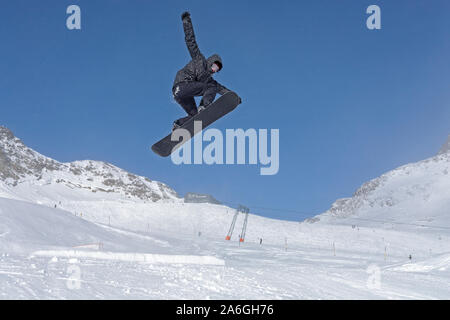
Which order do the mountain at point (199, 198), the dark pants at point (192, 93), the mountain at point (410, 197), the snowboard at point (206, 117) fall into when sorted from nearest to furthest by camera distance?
the dark pants at point (192, 93), the snowboard at point (206, 117), the mountain at point (199, 198), the mountain at point (410, 197)

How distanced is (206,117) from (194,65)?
0.89 meters

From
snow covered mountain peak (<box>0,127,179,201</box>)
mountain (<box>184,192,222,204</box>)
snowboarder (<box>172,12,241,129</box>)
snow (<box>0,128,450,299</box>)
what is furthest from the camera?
snow covered mountain peak (<box>0,127,179,201</box>)

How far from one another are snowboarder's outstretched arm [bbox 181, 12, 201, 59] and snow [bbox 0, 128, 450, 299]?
3.05 metres

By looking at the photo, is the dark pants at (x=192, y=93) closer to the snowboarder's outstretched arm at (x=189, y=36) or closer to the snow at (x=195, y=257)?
the snowboarder's outstretched arm at (x=189, y=36)

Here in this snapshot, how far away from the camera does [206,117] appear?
19.2 ft

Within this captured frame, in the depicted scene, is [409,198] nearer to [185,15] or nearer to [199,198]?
[199,198]

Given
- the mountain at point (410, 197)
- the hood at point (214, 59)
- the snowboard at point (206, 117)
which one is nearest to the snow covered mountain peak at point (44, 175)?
the mountain at point (410, 197)

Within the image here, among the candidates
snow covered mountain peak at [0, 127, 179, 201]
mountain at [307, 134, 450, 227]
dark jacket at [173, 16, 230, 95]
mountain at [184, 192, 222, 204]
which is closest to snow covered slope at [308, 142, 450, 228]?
mountain at [307, 134, 450, 227]

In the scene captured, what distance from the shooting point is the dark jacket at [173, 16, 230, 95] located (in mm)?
4879

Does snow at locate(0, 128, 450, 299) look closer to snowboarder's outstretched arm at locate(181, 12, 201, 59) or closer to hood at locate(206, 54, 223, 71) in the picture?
hood at locate(206, 54, 223, 71)

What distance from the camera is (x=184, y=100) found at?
5703 mm

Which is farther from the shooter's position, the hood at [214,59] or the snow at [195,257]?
the hood at [214,59]

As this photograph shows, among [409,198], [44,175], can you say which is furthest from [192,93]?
[44,175]

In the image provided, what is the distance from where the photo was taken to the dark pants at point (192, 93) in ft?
17.8
